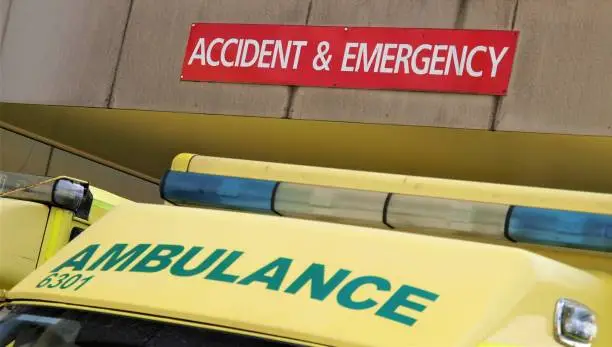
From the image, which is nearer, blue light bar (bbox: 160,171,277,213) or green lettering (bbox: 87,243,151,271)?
green lettering (bbox: 87,243,151,271)

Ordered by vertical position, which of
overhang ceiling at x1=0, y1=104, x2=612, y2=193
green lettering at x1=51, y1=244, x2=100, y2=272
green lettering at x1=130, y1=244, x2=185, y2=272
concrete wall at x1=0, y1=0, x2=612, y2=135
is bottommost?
green lettering at x1=51, y1=244, x2=100, y2=272

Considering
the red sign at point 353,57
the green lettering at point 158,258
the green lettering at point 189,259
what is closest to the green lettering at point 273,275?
the green lettering at point 189,259

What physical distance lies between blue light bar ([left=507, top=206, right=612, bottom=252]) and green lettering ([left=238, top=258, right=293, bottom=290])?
898 mm

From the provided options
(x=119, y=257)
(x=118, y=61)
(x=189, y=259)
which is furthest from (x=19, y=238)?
(x=118, y=61)

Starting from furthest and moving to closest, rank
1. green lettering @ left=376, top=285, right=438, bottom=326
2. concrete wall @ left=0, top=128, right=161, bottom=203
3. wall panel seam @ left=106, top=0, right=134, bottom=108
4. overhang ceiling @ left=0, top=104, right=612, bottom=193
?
concrete wall @ left=0, top=128, right=161, bottom=203 → wall panel seam @ left=106, top=0, right=134, bottom=108 → overhang ceiling @ left=0, top=104, right=612, bottom=193 → green lettering @ left=376, top=285, right=438, bottom=326

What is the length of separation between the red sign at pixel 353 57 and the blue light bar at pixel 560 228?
14.0ft

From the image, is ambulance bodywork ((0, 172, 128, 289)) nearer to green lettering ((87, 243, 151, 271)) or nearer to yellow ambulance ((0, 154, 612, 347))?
yellow ambulance ((0, 154, 612, 347))

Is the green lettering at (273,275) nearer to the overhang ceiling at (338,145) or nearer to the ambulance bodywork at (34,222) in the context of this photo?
the ambulance bodywork at (34,222)

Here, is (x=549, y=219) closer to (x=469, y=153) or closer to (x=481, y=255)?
(x=481, y=255)

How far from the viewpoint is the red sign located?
805 centimetres

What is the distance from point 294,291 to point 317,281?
8 cm

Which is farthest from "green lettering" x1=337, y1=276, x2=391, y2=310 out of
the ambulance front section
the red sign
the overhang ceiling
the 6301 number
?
the red sign

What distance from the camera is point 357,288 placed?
322 cm

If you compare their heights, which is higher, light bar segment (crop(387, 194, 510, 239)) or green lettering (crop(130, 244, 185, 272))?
light bar segment (crop(387, 194, 510, 239))
